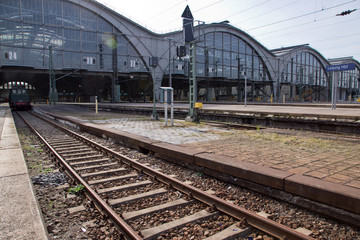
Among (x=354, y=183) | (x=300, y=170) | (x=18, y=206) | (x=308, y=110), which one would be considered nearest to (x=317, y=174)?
(x=300, y=170)

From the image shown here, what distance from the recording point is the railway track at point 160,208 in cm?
320

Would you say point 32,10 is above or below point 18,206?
above

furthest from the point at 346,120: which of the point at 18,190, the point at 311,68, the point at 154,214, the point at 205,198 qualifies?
the point at 311,68

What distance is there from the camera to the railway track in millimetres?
3197

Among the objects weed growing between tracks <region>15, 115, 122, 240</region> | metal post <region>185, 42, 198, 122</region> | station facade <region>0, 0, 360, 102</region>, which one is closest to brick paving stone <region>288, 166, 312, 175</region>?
weed growing between tracks <region>15, 115, 122, 240</region>

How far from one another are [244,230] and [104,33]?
168 ft

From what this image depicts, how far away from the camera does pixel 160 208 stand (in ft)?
12.6

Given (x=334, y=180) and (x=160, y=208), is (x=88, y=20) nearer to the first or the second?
(x=160, y=208)

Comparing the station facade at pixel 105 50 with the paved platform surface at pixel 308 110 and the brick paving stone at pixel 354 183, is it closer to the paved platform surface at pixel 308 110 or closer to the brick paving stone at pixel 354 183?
the paved platform surface at pixel 308 110

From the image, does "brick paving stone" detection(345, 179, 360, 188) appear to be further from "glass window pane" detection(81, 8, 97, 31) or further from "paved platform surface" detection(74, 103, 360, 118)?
"glass window pane" detection(81, 8, 97, 31)

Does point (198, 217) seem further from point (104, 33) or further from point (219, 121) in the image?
point (104, 33)

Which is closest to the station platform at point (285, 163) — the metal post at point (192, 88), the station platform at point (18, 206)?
the station platform at point (18, 206)

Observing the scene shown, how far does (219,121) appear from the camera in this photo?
54.3ft

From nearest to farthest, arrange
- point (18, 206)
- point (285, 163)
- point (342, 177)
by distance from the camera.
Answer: point (18, 206)
point (342, 177)
point (285, 163)
